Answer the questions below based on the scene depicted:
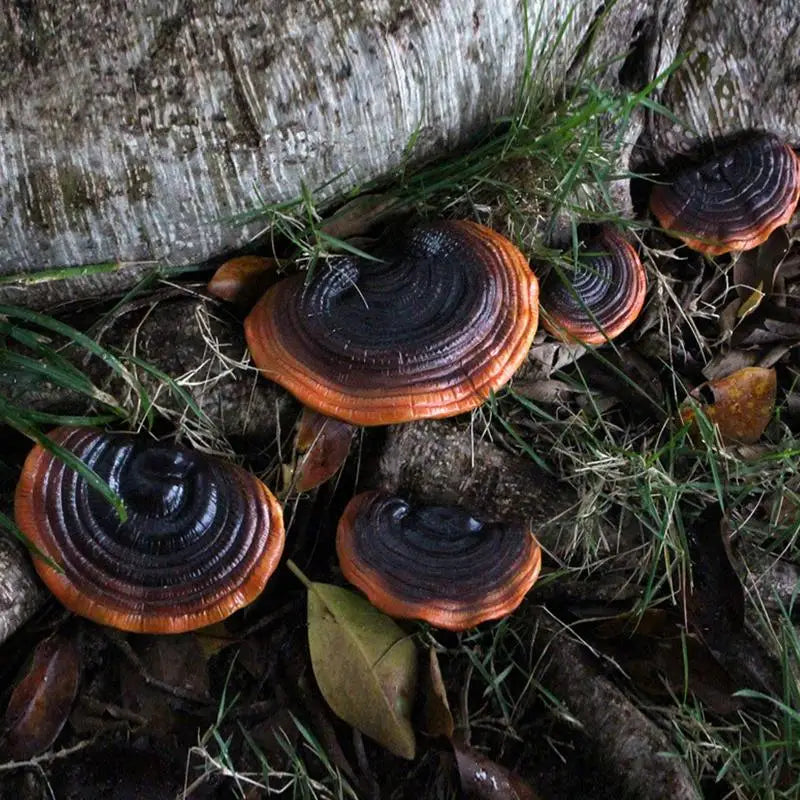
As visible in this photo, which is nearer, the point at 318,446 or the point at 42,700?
the point at 42,700

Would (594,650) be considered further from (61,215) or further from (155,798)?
(61,215)

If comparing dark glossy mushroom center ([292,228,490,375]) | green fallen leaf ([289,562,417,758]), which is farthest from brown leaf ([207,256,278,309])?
green fallen leaf ([289,562,417,758])

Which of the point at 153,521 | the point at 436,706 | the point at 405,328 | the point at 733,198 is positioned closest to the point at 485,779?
the point at 436,706

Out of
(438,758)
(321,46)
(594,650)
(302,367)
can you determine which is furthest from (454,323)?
(438,758)

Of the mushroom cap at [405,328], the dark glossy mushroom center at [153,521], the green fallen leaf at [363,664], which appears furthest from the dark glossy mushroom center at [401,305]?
the green fallen leaf at [363,664]

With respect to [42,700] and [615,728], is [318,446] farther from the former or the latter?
[615,728]

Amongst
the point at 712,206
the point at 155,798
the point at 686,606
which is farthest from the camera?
the point at 712,206
